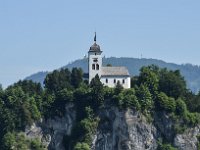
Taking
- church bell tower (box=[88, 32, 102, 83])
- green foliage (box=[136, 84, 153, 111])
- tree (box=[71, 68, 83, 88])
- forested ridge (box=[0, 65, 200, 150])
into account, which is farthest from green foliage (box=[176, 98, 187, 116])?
tree (box=[71, 68, 83, 88])

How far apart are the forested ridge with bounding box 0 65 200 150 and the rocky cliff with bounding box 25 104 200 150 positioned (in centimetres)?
60

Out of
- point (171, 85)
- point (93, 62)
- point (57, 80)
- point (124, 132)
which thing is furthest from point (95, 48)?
point (124, 132)

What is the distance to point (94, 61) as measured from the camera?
386 feet

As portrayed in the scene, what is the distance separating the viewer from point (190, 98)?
117 m

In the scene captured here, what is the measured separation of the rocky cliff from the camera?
114 metres

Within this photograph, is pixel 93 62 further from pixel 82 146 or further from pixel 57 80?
pixel 82 146

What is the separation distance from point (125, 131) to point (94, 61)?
985 cm

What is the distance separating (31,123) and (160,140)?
622 inches

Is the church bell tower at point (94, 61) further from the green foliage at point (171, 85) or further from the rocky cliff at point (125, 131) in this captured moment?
the green foliage at point (171, 85)

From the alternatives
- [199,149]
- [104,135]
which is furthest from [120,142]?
[199,149]

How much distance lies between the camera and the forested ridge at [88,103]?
113375mm

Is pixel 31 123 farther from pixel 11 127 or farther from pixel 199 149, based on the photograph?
pixel 199 149

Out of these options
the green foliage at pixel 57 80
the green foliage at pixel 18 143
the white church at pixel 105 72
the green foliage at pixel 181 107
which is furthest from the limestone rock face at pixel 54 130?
the green foliage at pixel 181 107

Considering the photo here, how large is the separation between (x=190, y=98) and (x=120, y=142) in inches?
414
